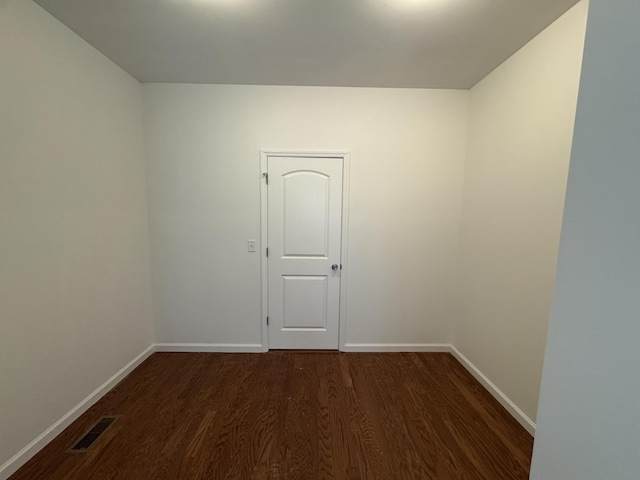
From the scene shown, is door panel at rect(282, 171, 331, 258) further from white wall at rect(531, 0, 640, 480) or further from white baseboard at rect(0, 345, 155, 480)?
white wall at rect(531, 0, 640, 480)

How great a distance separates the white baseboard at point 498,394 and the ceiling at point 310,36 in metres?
2.59

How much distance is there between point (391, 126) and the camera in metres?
2.67

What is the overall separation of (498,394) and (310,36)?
3.07m

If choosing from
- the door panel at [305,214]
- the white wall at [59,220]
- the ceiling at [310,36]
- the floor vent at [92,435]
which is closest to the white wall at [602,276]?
the ceiling at [310,36]

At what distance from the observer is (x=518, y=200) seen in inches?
79.9

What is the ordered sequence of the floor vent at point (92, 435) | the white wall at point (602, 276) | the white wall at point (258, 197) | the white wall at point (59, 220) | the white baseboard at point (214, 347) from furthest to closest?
the white baseboard at point (214, 347), the white wall at point (258, 197), the floor vent at point (92, 435), the white wall at point (59, 220), the white wall at point (602, 276)

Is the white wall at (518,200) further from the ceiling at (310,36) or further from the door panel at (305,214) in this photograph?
the door panel at (305,214)

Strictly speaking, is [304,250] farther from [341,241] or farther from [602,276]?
[602,276]

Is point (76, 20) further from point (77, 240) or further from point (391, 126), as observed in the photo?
point (391, 126)

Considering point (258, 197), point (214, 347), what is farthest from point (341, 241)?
point (214, 347)

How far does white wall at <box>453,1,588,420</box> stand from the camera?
5.58 ft

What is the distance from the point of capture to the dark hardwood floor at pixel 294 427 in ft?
5.21

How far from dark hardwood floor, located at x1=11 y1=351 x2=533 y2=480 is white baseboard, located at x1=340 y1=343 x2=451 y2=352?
0.24 metres

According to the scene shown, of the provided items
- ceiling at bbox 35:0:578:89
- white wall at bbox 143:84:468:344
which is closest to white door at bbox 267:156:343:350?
white wall at bbox 143:84:468:344
